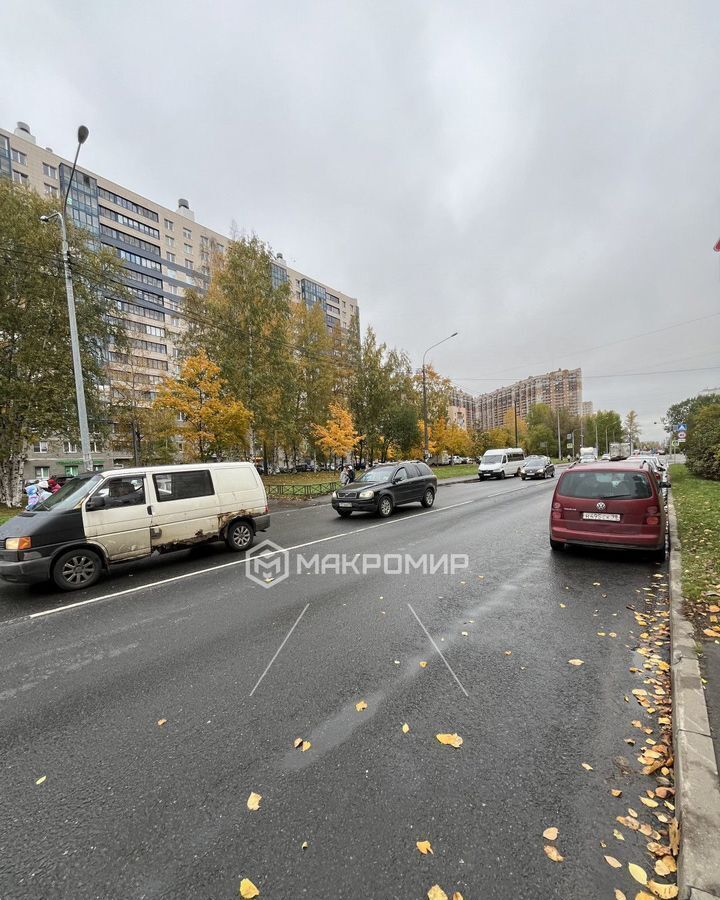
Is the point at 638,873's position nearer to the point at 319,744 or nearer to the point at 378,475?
the point at 319,744

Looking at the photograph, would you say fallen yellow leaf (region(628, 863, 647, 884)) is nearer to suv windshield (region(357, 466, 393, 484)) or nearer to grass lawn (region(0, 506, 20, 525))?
suv windshield (region(357, 466, 393, 484))

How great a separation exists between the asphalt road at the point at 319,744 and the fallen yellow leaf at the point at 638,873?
4 cm

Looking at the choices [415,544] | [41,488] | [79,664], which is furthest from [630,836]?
[41,488]

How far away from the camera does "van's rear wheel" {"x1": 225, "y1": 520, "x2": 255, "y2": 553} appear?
8.02 m

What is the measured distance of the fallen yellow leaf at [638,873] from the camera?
1726 mm

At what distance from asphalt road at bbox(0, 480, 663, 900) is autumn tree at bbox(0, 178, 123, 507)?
54.6 ft

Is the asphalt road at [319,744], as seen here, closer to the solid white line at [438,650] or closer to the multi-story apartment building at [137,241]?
the solid white line at [438,650]

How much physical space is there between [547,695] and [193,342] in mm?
25524

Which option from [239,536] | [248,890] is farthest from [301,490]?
[248,890]

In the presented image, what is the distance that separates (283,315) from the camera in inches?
1043

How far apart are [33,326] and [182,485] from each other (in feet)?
57.0

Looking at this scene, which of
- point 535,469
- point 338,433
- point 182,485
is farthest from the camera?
point 338,433

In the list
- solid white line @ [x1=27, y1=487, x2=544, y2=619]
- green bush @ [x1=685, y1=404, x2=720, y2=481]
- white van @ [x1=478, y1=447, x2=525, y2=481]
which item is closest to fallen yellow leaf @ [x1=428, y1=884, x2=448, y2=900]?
solid white line @ [x1=27, y1=487, x2=544, y2=619]

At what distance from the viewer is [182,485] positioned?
7.39 m
